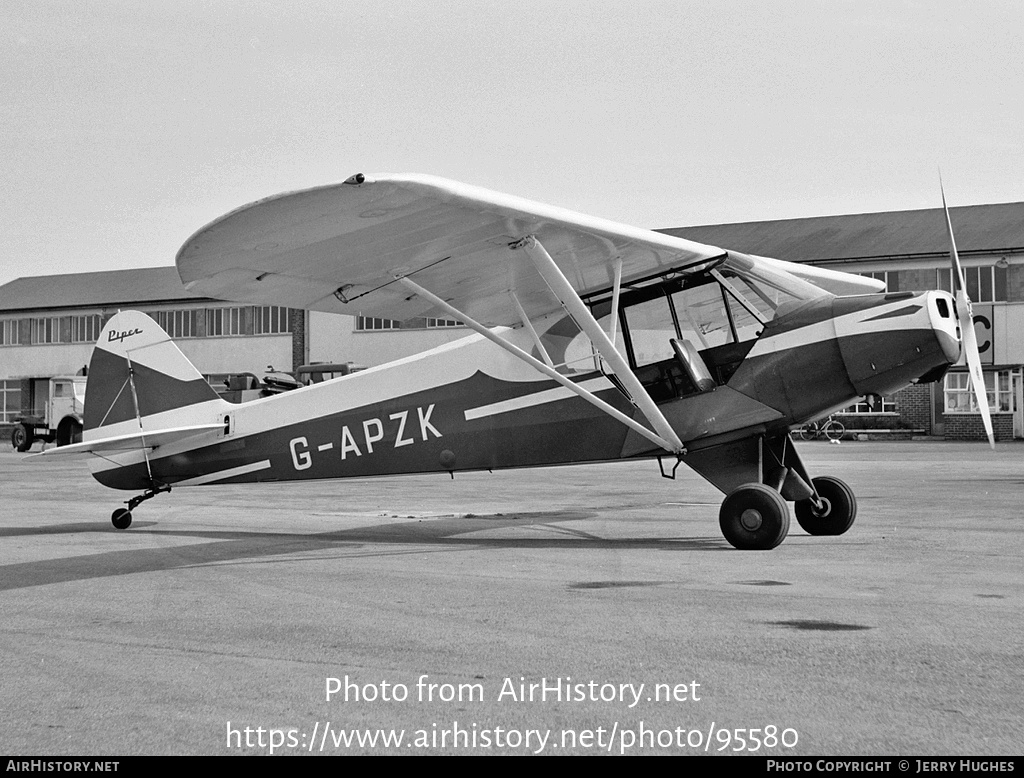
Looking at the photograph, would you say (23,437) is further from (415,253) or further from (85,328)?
(415,253)

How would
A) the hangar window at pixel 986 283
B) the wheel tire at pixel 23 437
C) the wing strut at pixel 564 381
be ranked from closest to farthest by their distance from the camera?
1. the wing strut at pixel 564 381
2. the wheel tire at pixel 23 437
3. the hangar window at pixel 986 283

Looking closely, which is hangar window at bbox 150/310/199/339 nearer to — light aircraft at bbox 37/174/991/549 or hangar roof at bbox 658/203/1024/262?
hangar roof at bbox 658/203/1024/262

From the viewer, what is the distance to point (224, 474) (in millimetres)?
11969

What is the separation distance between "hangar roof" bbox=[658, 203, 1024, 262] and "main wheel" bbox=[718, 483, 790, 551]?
41655 mm

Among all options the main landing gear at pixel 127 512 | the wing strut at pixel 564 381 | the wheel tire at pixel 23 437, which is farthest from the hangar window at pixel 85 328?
the wing strut at pixel 564 381

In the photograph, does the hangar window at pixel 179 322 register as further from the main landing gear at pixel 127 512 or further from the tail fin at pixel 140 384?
the main landing gear at pixel 127 512

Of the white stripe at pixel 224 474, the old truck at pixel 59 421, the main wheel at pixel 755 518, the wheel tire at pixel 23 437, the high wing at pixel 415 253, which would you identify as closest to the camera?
the high wing at pixel 415 253

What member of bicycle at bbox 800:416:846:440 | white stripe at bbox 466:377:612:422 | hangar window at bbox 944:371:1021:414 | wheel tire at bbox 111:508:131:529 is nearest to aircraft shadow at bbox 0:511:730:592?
wheel tire at bbox 111:508:131:529

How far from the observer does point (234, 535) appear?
11.4 meters

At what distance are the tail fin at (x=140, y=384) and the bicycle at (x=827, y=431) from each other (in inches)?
1412

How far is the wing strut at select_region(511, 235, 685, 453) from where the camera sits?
29.8ft

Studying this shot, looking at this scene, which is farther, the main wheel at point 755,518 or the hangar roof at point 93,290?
the hangar roof at point 93,290

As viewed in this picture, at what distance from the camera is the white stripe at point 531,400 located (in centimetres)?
1039
